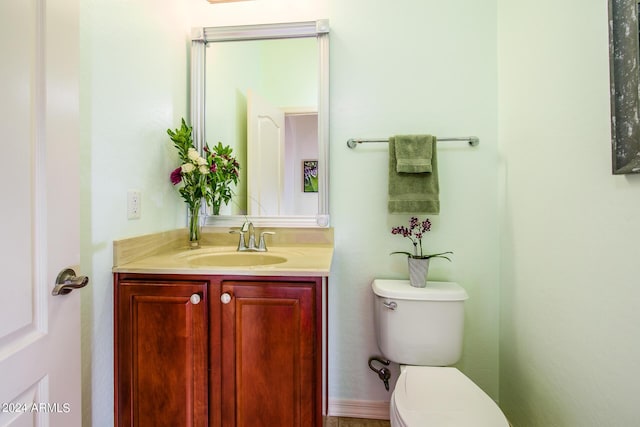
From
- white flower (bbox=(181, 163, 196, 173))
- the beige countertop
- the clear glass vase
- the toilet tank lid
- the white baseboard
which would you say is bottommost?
the white baseboard

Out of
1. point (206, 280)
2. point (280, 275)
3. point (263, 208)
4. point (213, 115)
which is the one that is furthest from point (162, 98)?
point (280, 275)

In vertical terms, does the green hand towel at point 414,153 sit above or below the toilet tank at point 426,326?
above

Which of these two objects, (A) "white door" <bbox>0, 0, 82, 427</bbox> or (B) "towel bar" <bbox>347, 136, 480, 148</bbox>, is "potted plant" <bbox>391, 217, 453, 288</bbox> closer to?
(B) "towel bar" <bbox>347, 136, 480, 148</bbox>

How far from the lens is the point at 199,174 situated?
53.2 inches

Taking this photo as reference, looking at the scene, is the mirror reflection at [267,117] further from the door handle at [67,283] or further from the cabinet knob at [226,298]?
the door handle at [67,283]

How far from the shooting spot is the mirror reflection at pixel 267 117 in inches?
58.4

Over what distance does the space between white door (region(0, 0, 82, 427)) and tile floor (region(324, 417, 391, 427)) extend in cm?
109

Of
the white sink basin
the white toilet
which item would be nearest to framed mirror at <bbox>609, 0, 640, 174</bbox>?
the white toilet

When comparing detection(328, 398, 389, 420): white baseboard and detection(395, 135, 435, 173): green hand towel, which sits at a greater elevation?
detection(395, 135, 435, 173): green hand towel

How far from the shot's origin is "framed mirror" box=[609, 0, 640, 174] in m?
0.69

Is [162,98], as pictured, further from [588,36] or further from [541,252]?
[541,252]

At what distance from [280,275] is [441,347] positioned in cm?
83

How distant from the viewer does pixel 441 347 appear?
48.8 inches

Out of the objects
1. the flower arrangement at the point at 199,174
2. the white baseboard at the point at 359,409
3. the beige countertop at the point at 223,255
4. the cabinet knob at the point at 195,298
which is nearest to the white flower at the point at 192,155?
the flower arrangement at the point at 199,174
